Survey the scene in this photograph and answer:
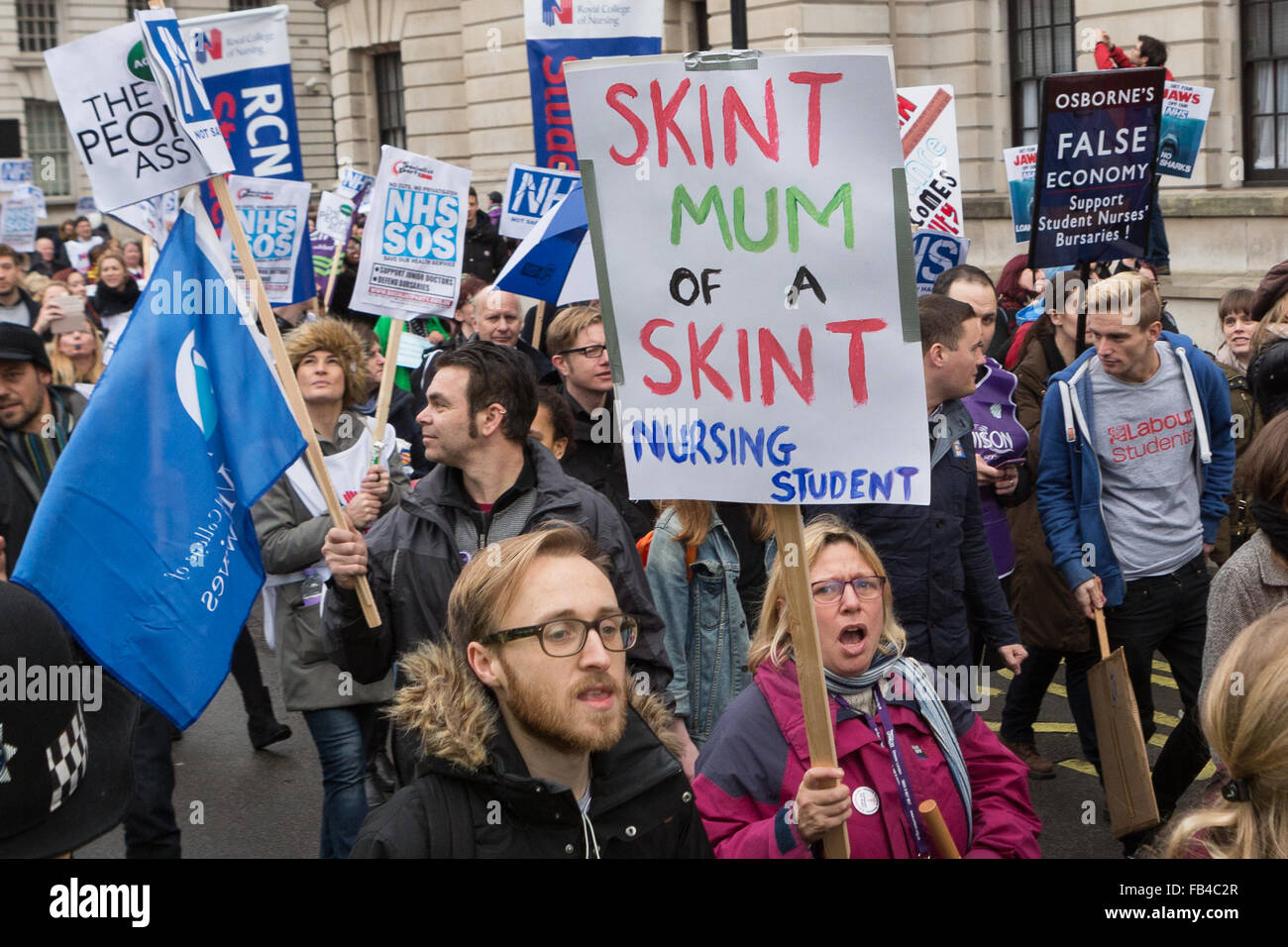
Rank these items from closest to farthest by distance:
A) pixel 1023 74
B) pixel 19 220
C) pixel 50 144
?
pixel 1023 74 → pixel 19 220 → pixel 50 144

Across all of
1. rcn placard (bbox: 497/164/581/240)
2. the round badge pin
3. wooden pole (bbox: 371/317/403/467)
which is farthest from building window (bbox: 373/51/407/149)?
the round badge pin

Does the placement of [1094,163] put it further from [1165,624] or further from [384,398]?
[384,398]

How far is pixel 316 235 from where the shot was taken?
14.9 metres

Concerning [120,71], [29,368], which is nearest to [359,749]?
[29,368]

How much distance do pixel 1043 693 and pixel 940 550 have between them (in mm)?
1591

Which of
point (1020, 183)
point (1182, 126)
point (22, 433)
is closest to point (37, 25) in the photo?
point (1020, 183)

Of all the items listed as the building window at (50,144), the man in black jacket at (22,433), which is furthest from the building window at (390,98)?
the man in black jacket at (22,433)

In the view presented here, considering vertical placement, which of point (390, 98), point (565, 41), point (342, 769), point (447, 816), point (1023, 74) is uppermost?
point (390, 98)

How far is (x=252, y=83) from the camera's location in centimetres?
755

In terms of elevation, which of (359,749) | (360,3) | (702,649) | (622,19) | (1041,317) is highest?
(360,3)

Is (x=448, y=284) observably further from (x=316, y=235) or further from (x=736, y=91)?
(x=316, y=235)

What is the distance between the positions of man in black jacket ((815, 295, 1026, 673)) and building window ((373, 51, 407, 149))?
2927cm

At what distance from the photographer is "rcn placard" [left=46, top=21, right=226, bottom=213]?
16.4ft
